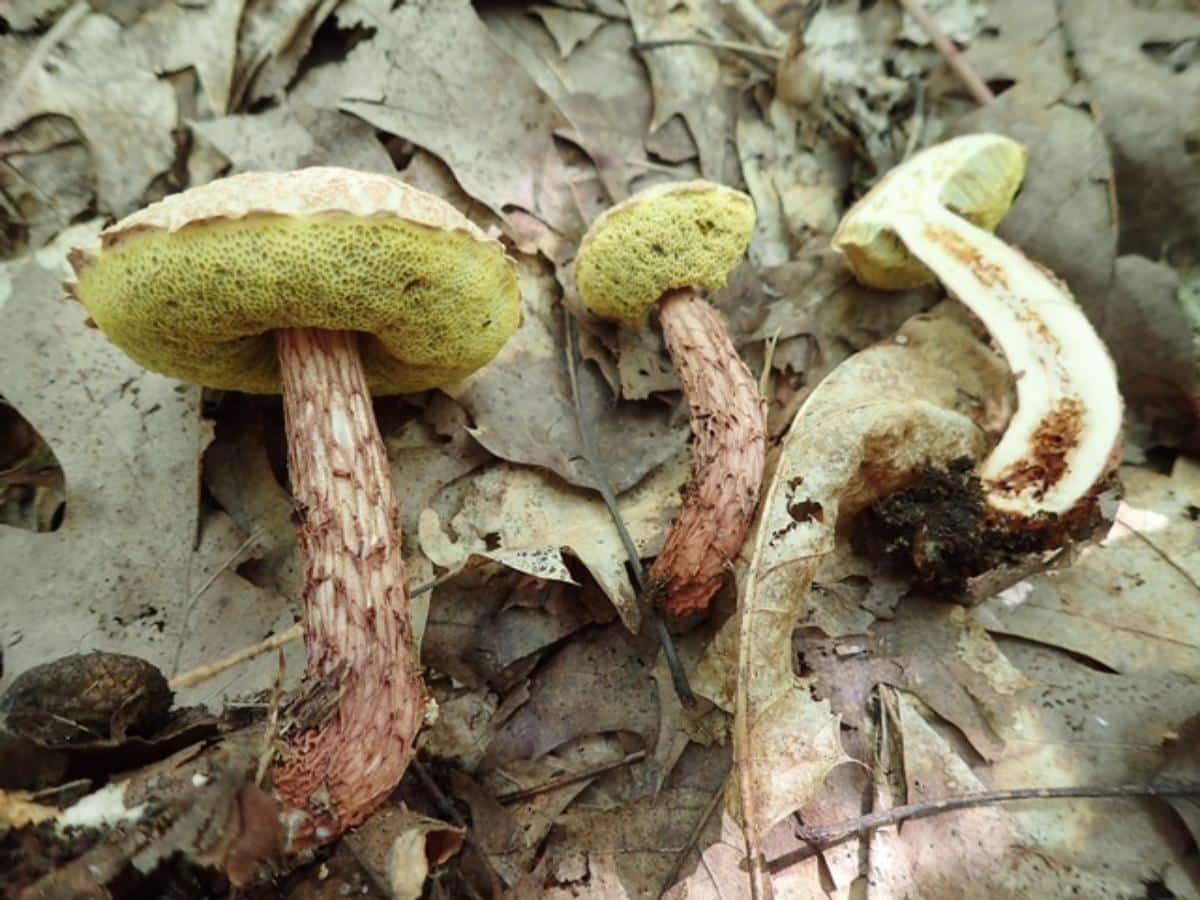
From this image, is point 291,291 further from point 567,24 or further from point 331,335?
point 567,24

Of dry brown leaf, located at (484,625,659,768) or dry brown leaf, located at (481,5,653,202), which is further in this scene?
dry brown leaf, located at (481,5,653,202)

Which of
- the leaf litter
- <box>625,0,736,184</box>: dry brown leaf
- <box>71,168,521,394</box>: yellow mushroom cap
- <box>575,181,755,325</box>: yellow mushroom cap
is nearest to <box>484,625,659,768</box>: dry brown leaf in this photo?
the leaf litter

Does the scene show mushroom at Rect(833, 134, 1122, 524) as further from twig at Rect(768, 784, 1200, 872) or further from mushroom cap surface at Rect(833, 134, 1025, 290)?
twig at Rect(768, 784, 1200, 872)

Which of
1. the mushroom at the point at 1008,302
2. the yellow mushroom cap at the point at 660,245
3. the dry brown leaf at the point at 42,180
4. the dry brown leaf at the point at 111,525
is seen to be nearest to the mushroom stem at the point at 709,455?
the yellow mushroom cap at the point at 660,245

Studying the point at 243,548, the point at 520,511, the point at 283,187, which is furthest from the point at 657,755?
the point at 283,187

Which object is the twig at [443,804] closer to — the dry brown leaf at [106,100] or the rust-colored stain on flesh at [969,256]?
the dry brown leaf at [106,100]

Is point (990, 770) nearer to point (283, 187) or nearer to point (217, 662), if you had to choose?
point (217, 662)

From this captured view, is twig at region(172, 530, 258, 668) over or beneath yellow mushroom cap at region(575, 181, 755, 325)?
beneath
